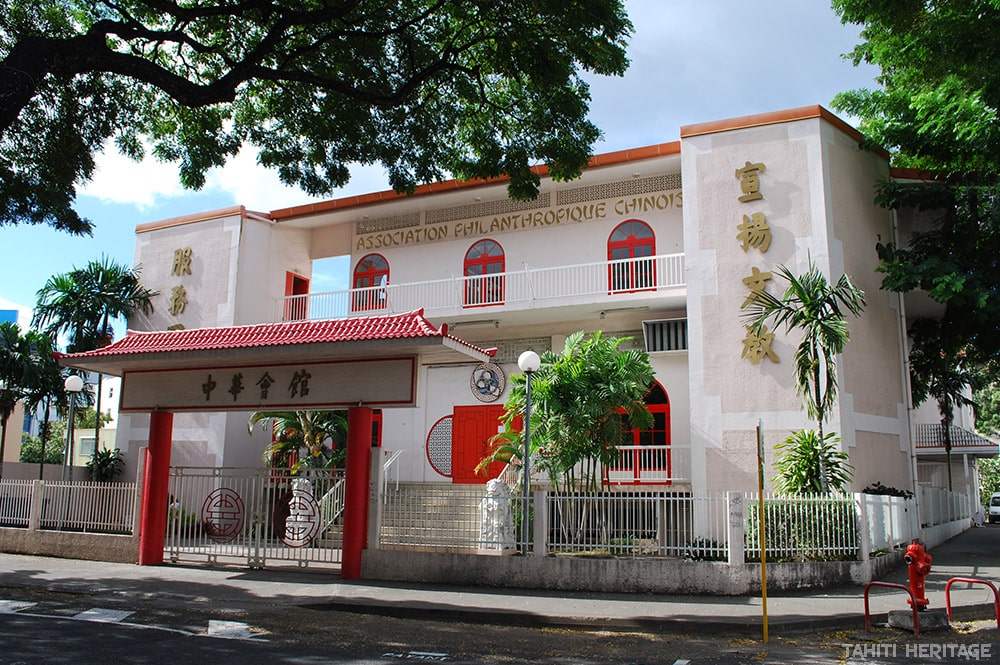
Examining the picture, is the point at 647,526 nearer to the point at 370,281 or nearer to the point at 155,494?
the point at 155,494

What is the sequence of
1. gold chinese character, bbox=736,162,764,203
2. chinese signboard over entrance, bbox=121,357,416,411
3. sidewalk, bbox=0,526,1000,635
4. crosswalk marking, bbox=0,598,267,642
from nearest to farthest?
1. crosswalk marking, bbox=0,598,267,642
2. sidewalk, bbox=0,526,1000,635
3. chinese signboard over entrance, bbox=121,357,416,411
4. gold chinese character, bbox=736,162,764,203

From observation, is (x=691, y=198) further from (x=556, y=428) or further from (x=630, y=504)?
(x=630, y=504)

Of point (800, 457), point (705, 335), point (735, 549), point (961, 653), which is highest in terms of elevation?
point (705, 335)

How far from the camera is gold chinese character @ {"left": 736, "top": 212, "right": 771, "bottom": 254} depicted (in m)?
15.5

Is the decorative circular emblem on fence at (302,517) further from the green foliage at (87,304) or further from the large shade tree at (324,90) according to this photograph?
the green foliage at (87,304)

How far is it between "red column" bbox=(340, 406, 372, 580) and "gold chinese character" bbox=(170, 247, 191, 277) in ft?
36.7

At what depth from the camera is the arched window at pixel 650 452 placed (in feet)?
55.5

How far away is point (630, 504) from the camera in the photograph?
Answer: 38.0ft

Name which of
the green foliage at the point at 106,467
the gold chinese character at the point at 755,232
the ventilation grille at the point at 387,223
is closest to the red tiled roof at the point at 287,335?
the gold chinese character at the point at 755,232

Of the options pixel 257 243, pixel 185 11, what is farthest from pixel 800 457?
pixel 257 243

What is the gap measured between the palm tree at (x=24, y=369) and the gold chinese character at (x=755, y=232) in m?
16.3

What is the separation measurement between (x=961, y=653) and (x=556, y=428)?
7808 mm

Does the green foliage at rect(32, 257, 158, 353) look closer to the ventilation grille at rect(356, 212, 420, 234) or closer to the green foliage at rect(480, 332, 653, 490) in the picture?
the ventilation grille at rect(356, 212, 420, 234)

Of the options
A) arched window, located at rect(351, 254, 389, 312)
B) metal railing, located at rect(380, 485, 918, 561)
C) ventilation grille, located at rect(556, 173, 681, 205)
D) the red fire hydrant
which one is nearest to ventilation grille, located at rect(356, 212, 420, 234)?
arched window, located at rect(351, 254, 389, 312)
